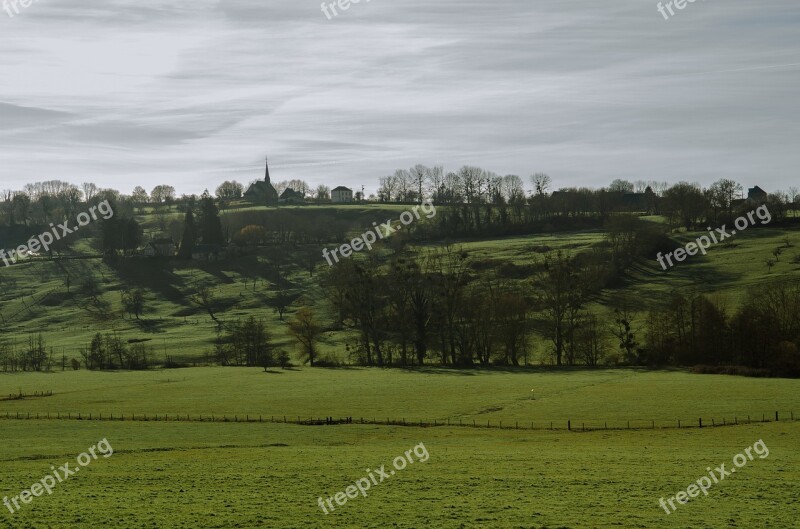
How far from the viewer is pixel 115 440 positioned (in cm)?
5444

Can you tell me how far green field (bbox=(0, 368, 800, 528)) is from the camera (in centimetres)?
3338

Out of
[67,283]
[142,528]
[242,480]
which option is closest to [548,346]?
[242,480]

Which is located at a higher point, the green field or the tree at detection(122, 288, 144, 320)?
the tree at detection(122, 288, 144, 320)

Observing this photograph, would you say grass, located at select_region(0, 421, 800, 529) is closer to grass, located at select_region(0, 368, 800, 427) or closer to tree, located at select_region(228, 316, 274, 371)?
grass, located at select_region(0, 368, 800, 427)

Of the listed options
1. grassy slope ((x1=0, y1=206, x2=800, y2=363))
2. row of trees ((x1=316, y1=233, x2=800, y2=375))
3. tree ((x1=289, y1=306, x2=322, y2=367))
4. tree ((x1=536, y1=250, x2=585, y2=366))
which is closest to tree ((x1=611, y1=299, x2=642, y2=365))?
row of trees ((x1=316, y1=233, x2=800, y2=375))

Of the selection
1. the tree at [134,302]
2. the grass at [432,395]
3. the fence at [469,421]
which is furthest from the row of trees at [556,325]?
the tree at [134,302]

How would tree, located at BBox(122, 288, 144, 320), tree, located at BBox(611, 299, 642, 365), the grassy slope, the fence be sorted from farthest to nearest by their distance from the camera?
tree, located at BBox(122, 288, 144, 320), the grassy slope, tree, located at BBox(611, 299, 642, 365), the fence

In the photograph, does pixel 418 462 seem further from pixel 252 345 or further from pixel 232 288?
pixel 232 288

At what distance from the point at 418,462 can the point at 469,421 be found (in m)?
18.1

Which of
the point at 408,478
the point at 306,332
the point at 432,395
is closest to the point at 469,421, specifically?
the point at 432,395

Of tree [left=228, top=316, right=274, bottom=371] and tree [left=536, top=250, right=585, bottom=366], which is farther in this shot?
tree [left=228, top=316, right=274, bottom=371]

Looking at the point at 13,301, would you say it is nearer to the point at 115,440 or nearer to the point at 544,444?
the point at 115,440

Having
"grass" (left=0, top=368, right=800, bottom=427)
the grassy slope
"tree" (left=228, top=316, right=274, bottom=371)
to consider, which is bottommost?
"grass" (left=0, top=368, right=800, bottom=427)

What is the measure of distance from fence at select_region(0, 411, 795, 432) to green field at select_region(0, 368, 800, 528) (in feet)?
5.01
